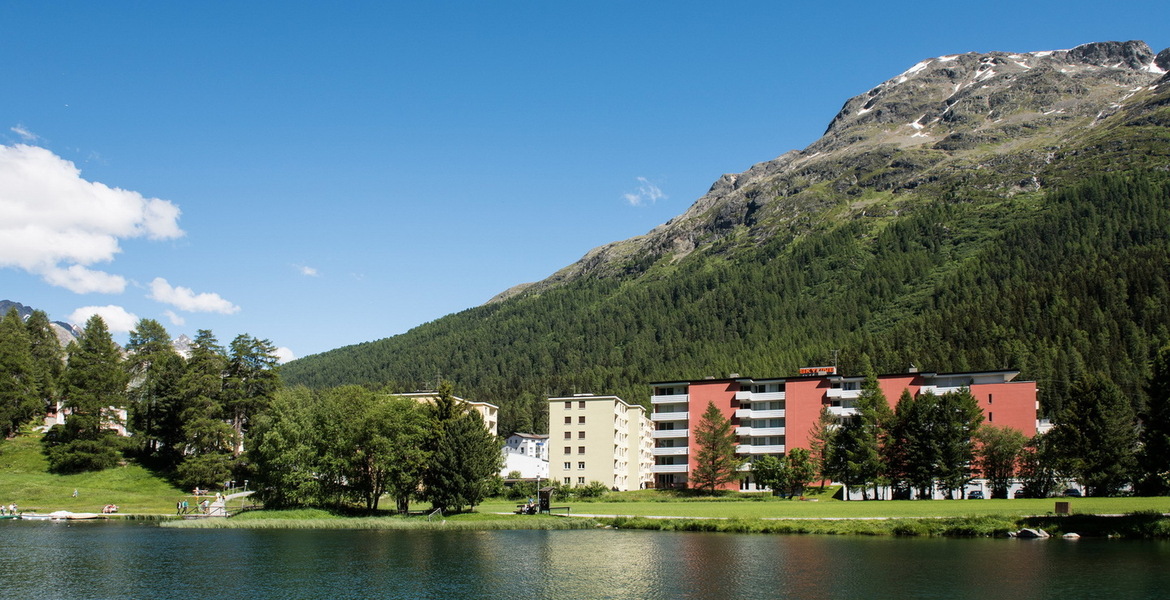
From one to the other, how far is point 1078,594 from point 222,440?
90.0m

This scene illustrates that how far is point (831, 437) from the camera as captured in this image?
96500 millimetres

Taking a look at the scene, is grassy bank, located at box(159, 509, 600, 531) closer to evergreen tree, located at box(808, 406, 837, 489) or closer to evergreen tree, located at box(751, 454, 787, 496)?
evergreen tree, located at box(751, 454, 787, 496)

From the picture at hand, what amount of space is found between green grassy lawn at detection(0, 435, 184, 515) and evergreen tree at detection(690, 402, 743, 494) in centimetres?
5935

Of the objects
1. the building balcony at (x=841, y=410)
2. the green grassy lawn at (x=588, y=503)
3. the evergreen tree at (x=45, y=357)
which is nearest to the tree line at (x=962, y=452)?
the green grassy lawn at (x=588, y=503)

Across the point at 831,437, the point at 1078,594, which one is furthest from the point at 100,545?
the point at 831,437

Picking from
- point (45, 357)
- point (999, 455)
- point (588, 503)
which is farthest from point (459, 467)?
point (45, 357)

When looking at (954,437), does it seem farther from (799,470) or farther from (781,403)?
(781,403)

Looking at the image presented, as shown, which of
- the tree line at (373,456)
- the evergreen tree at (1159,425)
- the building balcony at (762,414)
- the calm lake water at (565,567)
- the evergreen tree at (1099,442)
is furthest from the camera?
the building balcony at (762,414)

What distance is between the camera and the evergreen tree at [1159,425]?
2421 inches

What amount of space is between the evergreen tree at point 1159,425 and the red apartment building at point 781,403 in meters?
40.1

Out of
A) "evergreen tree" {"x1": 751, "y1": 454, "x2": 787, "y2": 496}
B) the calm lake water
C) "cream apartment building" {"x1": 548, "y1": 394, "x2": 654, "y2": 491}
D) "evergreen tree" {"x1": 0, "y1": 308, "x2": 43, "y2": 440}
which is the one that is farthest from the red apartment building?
"evergreen tree" {"x1": 0, "y1": 308, "x2": 43, "y2": 440}

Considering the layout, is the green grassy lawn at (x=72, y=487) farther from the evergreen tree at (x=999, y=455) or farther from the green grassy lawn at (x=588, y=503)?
the evergreen tree at (x=999, y=455)

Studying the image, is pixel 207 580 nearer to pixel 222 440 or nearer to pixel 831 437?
pixel 222 440

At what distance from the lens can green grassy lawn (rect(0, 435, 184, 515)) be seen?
85000 mm
